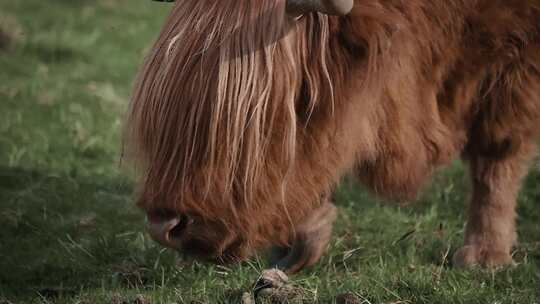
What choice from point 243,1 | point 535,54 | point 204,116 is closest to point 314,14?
point 243,1

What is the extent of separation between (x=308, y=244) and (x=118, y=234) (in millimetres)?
1155

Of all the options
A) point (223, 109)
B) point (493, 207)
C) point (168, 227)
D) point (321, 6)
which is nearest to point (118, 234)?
point (168, 227)

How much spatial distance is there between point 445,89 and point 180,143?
1333 millimetres

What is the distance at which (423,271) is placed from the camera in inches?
Result: 176

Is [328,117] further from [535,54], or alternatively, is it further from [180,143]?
[535,54]

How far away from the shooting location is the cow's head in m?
3.59

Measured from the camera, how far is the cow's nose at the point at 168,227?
3.67 m

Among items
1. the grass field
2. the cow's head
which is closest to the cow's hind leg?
the grass field

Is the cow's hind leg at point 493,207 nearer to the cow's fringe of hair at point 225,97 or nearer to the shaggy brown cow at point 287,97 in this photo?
the shaggy brown cow at point 287,97

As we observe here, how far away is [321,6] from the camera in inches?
136

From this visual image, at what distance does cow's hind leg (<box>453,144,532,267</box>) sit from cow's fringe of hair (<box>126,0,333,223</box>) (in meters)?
1.39

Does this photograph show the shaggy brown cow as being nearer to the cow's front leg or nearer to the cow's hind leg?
the cow's front leg

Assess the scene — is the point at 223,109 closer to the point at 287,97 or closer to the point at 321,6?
the point at 287,97

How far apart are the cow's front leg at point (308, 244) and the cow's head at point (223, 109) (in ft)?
2.42
